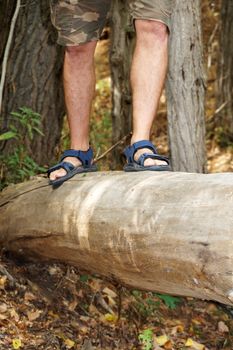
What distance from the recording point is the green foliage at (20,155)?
4.95 m

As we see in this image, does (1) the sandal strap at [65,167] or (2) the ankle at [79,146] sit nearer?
(1) the sandal strap at [65,167]

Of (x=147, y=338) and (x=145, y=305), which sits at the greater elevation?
(x=147, y=338)

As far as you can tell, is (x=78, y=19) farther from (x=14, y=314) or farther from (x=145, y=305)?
(x=145, y=305)

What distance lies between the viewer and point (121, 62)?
22.6 ft

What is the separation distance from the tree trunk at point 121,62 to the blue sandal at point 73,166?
237 cm

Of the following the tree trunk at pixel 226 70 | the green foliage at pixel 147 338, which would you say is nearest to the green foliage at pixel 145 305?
the green foliage at pixel 147 338

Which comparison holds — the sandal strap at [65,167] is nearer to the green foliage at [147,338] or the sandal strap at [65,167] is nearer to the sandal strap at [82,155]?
the sandal strap at [82,155]

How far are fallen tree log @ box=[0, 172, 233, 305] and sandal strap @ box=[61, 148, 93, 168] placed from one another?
255 millimetres

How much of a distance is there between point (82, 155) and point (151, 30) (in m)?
0.99

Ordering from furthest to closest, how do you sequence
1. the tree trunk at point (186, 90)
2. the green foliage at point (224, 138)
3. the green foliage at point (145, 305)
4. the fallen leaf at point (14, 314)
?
the green foliage at point (224, 138), the tree trunk at point (186, 90), the green foliage at point (145, 305), the fallen leaf at point (14, 314)

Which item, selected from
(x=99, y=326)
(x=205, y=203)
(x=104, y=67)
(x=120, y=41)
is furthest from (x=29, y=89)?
(x=104, y=67)

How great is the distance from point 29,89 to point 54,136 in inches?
19.8

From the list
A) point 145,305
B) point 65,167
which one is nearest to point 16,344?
point 65,167

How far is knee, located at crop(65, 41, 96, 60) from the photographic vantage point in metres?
4.16
